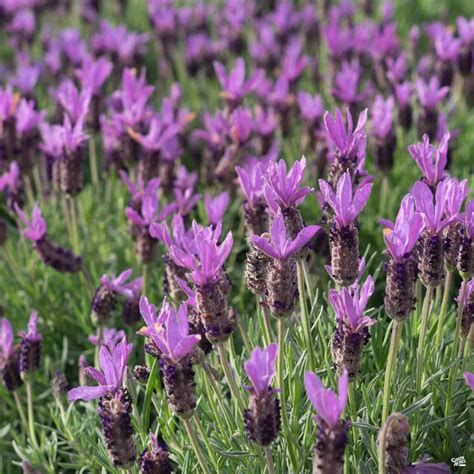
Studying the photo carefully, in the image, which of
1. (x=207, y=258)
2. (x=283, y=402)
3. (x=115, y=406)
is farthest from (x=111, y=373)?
(x=283, y=402)

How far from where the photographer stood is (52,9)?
6.68 m

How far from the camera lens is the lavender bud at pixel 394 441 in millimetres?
1537

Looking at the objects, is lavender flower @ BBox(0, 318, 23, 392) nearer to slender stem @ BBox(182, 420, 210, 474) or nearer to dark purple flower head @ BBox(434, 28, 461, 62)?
slender stem @ BBox(182, 420, 210, 474)

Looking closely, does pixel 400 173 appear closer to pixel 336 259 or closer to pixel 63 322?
pixel 63 322

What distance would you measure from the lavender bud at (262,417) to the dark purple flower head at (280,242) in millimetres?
316

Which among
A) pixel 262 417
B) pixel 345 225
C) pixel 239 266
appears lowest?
pixel 239 266

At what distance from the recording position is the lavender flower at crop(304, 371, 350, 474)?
1392 millimetres

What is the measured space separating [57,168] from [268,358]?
1.78 meters

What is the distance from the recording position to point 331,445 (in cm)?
143

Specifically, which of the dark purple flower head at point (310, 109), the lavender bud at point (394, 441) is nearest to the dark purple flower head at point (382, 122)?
the dark purple flower head at point (310, 109)

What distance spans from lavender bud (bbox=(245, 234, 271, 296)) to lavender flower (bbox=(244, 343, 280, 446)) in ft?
1.07

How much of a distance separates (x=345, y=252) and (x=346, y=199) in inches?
5.5

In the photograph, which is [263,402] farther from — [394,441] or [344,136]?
[344,136]

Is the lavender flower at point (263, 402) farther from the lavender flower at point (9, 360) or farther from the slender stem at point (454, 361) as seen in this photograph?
the lavender flower at point (9, 360)
